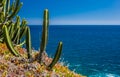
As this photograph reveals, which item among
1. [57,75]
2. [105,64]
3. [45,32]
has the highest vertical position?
[45,32]

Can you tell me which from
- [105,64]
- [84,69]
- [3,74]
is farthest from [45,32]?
[105,64]

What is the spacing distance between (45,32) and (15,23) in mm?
5516

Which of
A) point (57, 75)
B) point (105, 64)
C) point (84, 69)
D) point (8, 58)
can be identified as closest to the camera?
point (57, 75)

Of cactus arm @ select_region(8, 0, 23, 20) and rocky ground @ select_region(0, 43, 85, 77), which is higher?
cactus arm @ select_region(8, 0, 23, 20)

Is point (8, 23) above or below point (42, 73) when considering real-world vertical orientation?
above

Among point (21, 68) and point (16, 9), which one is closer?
point (21, 68)

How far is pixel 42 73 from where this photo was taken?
11.5 metres

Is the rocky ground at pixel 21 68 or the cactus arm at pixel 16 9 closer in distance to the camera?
the rocky ground at pixel 21 68

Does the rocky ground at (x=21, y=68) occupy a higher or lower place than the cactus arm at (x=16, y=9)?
lower

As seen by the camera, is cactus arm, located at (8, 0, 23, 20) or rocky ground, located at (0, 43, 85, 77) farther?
cactus arm, located at (8, 0, 23, 20)

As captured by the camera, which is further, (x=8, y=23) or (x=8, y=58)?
(x=8, y=23)

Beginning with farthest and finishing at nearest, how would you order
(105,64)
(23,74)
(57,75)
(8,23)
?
(105,64) < (8,23) < (57,75) < (23,74)

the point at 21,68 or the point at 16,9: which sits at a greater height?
the point at 16,9

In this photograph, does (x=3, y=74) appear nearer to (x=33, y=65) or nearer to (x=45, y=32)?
(x=33, y=65)
